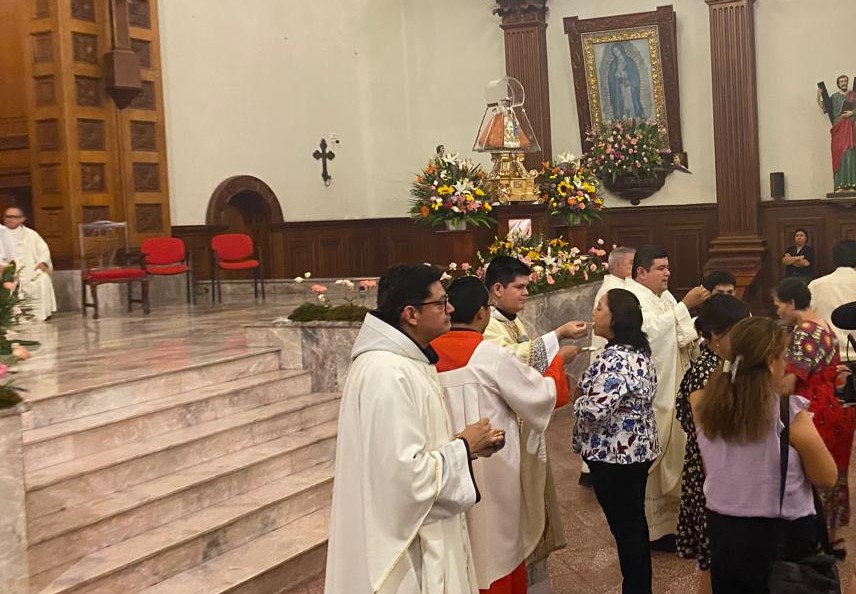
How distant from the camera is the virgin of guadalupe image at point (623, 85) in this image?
14.5 m

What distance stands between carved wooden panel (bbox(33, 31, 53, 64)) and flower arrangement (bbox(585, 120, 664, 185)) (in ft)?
22.1

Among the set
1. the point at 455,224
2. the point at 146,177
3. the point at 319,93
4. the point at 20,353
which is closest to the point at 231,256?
the point at 146,177

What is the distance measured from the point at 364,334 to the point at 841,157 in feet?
36.7

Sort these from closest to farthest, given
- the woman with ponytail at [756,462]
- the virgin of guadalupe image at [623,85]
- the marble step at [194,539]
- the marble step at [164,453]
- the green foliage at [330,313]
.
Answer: the woman with ponytail at [756,462], the marble step at [194,539], the marble step at [164,453], the green foliage at [330,313], the virgin of guadalupe image at [623,85]

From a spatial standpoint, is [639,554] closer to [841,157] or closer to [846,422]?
[846,422]

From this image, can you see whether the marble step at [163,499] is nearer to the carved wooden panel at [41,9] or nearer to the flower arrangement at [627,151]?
the carved wooden panel at [41,9]

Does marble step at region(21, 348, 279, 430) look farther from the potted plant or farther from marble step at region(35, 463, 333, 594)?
the potted plant

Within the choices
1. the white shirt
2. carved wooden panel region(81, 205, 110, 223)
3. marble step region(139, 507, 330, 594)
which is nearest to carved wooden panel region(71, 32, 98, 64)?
carved wooden panel region(81, 205, 110, 223)

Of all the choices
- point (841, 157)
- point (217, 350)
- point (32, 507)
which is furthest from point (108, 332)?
point (841, 157)

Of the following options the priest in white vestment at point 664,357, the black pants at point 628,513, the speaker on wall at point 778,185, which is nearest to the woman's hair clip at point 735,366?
the black pants at point 628,513

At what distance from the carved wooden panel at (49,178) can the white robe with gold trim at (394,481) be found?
32.2 ft

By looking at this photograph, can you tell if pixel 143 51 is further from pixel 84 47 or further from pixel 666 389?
pixel 666 389

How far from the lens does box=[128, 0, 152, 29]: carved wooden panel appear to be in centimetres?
1260

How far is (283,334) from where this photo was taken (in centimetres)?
793
